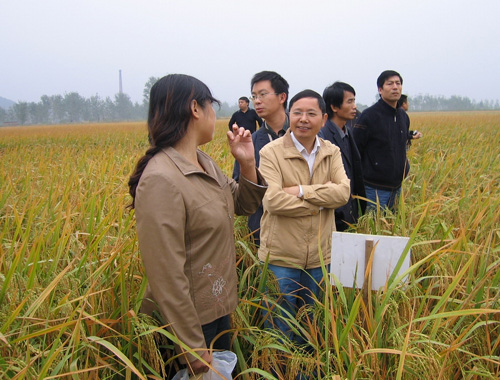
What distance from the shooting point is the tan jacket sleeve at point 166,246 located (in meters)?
1.11

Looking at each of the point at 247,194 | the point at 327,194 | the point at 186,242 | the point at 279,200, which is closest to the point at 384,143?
the point at 327,194

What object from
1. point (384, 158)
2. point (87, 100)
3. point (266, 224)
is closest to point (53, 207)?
point (266, 224)

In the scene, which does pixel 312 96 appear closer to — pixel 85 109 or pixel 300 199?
pixel 300 199

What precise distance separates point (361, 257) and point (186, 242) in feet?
2.31

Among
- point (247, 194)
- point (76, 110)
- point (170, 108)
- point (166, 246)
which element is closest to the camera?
point (166, 246)

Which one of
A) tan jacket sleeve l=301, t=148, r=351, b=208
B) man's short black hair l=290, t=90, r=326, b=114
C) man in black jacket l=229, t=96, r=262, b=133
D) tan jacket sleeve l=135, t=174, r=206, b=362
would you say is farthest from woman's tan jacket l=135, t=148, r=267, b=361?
man in black jacket l=229, t=96, r=262, b=133

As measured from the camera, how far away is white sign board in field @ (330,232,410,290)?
4.77 feet

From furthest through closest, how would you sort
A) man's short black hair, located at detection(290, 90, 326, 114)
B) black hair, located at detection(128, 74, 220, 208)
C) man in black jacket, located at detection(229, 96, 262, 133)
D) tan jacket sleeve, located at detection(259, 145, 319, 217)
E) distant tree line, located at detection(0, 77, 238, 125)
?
1. distant tree line, located at detection(0, 77, 238, 125)
2. man in black jacket, located at detection(229, 96, 262, 133)
3. man's short black hair, located at detection(290, 90, 326, 114)
4. tan jacket sleeve, located at detection(259, 145, 319, 217)
5. black hair, located at detection(128, 74, 220, 208)

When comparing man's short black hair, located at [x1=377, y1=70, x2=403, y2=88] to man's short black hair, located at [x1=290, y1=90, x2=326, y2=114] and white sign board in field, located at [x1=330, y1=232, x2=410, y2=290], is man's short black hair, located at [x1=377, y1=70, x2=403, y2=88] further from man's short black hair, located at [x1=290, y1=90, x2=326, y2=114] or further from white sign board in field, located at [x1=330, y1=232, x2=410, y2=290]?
white sign board in field, located at [x1=330, y1=232, x2=410, y2=290]

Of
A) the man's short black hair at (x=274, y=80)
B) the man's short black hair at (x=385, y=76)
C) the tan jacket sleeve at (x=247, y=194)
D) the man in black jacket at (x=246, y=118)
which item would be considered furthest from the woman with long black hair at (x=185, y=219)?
the man in black jacket at (x=246, y=118)

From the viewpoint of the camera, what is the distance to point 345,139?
2.61 m

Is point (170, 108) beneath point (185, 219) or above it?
above

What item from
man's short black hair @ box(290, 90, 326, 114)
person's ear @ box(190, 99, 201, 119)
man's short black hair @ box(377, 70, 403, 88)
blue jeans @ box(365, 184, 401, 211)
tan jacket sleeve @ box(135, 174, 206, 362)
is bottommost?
blue jeans @ box(365, 184, 401, 211)

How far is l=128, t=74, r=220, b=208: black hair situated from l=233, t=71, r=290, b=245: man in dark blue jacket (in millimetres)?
1168
